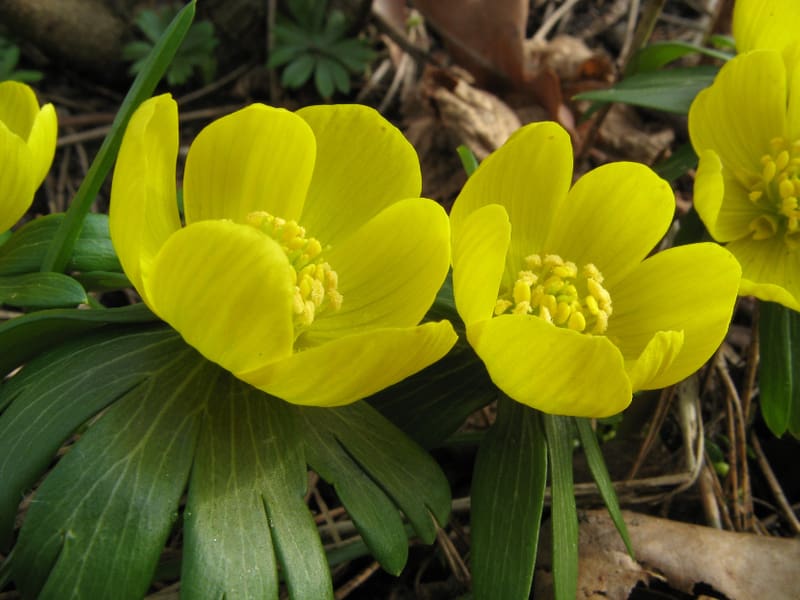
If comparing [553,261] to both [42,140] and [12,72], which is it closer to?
[42,140]

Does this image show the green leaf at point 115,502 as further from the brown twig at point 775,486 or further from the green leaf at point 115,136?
the brown twig at point 775,486

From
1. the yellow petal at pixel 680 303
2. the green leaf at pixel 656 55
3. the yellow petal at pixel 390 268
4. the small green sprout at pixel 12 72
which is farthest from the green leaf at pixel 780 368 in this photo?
the small green sprout at pixel 12 72

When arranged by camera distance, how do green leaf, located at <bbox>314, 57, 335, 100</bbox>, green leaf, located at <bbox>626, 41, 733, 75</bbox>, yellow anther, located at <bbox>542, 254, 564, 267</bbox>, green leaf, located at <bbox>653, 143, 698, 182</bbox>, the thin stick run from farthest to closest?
the thin stick, green leaf, located at <bbox>314, 57, 335, 100</bbox>, green leaf, located at <bbox>626, 41, 733, 75</bbox>, green leaf, located at <bbox>653, 143, 698, 182</bbox>, yellow anther, located at <bbox>542, 254, 564, 267</bbox>

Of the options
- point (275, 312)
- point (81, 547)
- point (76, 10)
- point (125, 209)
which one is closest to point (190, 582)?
point (81, 547)

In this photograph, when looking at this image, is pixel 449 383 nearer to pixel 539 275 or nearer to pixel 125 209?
pixel 539 275

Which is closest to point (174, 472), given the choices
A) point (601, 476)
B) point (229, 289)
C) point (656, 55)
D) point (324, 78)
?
point (229, 289)

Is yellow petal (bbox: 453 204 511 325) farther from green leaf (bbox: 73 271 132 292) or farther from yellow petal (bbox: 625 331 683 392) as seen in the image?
green leaf (bbox: 73 271 132 292)

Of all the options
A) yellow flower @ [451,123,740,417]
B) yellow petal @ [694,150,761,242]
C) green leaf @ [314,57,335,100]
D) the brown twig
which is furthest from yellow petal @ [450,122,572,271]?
green leaf @ [314,57,335,100]

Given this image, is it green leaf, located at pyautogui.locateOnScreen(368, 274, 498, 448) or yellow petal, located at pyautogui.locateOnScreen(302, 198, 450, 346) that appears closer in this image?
yellow petal, located at pyautogui.locateOnScreen(302, 198, 450, 346)
